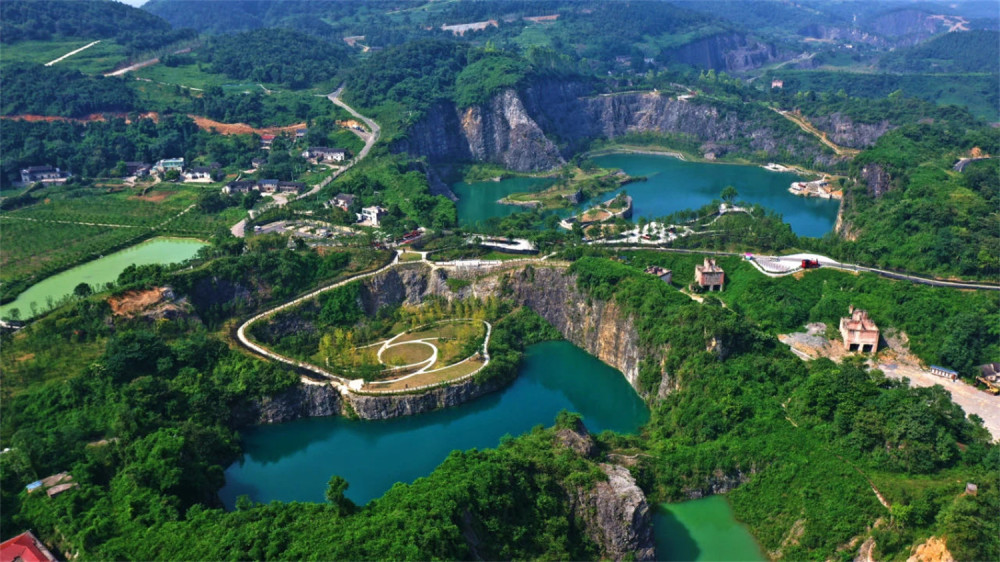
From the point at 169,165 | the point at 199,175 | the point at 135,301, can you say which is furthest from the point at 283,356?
the point at 169,165

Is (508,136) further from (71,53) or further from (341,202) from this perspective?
(71,53)

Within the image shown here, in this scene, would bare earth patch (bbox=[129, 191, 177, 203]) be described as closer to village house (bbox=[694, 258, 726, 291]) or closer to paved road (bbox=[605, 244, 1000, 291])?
paved road (bbox=[605, 244, 1000, 291])

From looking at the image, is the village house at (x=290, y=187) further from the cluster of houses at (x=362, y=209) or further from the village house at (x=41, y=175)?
the village house at (x=41, y=175)

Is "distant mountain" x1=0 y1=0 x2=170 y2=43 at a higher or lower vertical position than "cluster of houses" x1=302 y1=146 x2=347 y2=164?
higher

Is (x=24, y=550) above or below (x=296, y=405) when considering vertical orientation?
above

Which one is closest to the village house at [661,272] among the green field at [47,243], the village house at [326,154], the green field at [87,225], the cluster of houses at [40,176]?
the green field at [87,225]

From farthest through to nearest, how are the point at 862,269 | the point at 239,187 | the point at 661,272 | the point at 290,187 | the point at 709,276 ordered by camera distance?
1. the point at 290,187
2. the point at 239,187
3. the point at 661,272
4. the point at 709,276
5. the point at 862,269

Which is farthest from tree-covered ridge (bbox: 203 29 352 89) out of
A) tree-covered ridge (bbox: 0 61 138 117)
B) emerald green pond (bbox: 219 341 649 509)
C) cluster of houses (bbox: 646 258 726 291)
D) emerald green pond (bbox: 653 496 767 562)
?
emerald green pond (bbox: 653 496 767 562)
